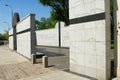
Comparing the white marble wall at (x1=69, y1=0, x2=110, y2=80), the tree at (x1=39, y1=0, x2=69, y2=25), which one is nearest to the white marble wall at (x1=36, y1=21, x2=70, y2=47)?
the tree at (x1=39, y1=0, x2=69, y2=25)

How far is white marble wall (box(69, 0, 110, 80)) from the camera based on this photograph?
7352mm

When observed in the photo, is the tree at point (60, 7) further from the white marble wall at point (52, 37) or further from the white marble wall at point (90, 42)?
the white marble wall at point (90, 42)

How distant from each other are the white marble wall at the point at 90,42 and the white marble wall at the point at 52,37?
15857mm

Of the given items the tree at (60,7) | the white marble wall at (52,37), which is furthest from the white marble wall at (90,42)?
the white marble wall at (52,37)

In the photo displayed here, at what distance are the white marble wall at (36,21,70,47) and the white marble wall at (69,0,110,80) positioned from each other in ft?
52.0

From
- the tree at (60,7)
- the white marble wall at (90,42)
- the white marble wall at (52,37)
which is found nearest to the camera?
the white marble wall at (90,42)

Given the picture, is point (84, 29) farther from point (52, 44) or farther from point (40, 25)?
point (40, 25)

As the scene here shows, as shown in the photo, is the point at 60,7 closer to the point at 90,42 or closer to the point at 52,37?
the point at 52,37

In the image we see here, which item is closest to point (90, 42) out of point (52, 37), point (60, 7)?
point (60, 7)

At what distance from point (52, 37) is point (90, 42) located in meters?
24.1

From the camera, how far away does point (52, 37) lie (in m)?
32.1

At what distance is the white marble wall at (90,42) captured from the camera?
24.1 ft

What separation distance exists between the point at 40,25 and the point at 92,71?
71021 millimetres

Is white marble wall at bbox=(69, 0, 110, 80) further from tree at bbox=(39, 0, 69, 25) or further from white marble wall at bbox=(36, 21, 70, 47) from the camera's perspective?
white marble wall at bbox=(36, 21, 70, 47)
